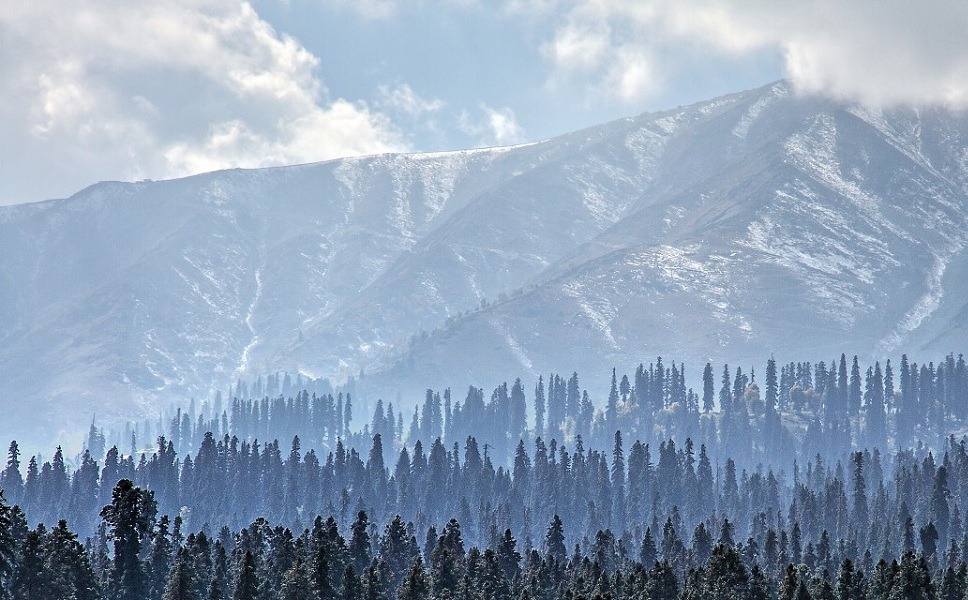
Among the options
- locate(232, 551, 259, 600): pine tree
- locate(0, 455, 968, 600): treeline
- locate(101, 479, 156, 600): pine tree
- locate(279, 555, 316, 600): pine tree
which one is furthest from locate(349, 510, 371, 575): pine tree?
locate(232, 551, 259, 600): pine tree

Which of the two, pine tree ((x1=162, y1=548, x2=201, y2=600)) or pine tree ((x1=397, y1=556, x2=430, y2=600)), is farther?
pine tree ((x1=397, y1=556, x2=430, y2=600))

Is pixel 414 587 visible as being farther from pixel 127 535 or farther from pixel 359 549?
pixel 359 549

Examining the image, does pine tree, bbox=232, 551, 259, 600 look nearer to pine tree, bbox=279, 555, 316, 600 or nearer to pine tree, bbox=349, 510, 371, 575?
pine tree, bbox=279, 555, 316, 600

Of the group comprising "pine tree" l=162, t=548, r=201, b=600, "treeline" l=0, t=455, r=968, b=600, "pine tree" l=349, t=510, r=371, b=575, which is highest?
"pine tree" l=349, t=510, r=371, b=575

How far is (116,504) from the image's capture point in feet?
438

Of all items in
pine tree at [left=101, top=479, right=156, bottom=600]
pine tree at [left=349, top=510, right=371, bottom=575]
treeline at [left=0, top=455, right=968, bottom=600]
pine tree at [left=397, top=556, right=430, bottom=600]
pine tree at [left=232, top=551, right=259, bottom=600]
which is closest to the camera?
pine tree at [left=232, top=551, right=259, bottom=600]

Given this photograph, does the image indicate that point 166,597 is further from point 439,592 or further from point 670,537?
point 670,537

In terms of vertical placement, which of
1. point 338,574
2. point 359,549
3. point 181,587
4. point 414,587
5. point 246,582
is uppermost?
point 359,549

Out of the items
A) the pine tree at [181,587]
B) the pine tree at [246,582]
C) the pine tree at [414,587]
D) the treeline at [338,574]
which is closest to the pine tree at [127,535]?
the treeline at [338,574]

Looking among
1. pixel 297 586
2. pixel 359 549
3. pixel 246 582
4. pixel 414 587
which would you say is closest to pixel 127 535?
pixel 246 582

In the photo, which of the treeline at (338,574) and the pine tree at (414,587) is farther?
the pine tree at (414,587)

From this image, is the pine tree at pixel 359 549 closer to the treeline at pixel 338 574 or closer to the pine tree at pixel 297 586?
the treeline at pixel 338 574

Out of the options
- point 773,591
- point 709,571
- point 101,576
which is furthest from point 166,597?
point 773,591

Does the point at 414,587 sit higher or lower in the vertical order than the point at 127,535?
lower
